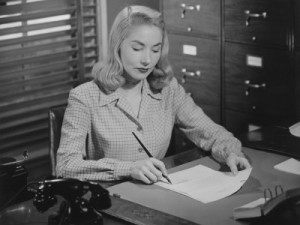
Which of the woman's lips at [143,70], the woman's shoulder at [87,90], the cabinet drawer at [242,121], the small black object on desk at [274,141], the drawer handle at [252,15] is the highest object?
the drawer handle at [252,15]

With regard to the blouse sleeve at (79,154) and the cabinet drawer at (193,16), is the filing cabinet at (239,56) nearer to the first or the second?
the cabinet drawer at (193,16)

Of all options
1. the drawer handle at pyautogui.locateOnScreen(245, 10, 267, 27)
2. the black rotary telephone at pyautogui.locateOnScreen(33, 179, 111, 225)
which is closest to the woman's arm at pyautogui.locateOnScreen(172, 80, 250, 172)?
the black rotary telephone at pyautogui.locateOnScreen(33, 179, 111, 225)

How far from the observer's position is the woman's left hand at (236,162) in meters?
2.53

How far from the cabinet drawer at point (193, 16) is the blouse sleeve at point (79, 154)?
65.0 inches

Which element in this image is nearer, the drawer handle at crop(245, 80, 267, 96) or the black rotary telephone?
the black rotary telephone

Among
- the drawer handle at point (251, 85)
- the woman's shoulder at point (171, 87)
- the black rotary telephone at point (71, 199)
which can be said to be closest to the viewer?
the black rotary telephone at point (71, 199)

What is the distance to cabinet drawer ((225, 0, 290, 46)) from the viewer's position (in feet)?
12.5

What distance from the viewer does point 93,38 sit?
4.71 m

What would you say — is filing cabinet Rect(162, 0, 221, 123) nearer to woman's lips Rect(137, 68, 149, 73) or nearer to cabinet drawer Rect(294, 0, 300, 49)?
cabinet drawer Rect(294, 0, 300, 49)

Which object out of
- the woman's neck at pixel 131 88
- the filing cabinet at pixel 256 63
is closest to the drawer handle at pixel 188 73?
the filing cabinet at pixel 256 63

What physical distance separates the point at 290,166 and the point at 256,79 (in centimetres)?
156

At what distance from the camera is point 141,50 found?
2.73m

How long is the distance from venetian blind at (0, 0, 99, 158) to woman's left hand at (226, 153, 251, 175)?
2.00 metres

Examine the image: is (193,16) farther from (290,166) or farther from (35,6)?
(290,166)
